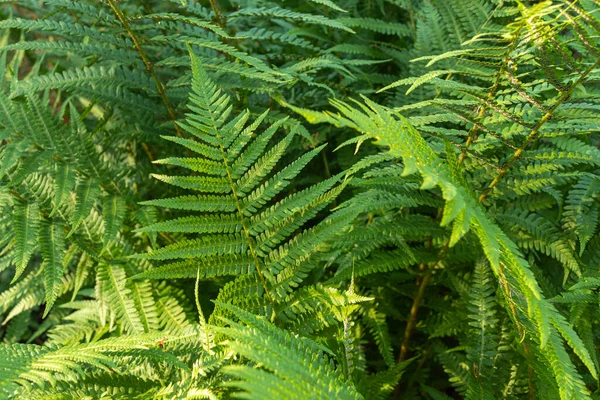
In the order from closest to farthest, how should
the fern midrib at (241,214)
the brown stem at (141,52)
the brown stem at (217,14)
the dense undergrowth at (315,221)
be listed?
the dense undergrowth at (315,221)
the fern midrib at (241,214)
the brown stem at (141,52)
the brown stem at (217,14)

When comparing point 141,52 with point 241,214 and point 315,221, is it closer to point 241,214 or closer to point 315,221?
point 241,214

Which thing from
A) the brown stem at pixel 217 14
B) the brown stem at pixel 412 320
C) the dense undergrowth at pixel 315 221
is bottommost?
the brown stem at pixel 412 320

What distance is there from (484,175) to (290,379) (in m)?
0.73

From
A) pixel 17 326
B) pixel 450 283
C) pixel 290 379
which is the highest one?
pixel 290 379

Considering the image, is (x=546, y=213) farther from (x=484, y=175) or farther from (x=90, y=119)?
(x=90, y=119)

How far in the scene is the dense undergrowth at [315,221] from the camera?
0.88 metres

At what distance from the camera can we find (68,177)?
1.30 m

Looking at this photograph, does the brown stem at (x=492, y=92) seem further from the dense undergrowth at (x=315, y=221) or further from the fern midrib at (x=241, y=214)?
the fern midrib at (x=241, y=214)

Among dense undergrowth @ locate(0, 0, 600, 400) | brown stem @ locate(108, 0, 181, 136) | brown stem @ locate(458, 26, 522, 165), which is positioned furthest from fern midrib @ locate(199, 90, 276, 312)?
brown stem @ locate(458, 26, 522, 165)

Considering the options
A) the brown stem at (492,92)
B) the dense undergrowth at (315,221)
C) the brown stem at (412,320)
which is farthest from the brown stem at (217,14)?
the brown stem at (412,320)

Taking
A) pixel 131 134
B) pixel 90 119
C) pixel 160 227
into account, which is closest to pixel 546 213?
pixel 160 227

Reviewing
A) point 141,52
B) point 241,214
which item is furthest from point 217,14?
point 241,214

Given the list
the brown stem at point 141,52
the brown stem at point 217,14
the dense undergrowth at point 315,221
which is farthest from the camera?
the brown stem at point 217,14

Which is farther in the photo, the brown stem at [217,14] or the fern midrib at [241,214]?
the brown stem at [217,14]
